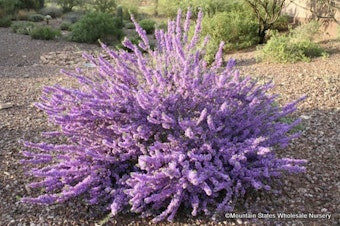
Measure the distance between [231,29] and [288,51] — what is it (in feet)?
7.37

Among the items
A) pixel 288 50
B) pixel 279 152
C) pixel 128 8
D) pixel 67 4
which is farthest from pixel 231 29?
pixel 67 4

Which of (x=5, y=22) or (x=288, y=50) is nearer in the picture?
(x=288, y=50)

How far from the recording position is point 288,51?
7.09 m

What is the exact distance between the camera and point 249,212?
282 centimetres

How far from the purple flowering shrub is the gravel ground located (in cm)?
13

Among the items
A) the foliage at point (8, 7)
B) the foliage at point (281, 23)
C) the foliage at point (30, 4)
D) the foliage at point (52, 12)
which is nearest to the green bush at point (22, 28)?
the foliage at point (8, 7)

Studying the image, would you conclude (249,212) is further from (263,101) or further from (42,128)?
(42,128)

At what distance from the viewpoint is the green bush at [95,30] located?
11.7 meters

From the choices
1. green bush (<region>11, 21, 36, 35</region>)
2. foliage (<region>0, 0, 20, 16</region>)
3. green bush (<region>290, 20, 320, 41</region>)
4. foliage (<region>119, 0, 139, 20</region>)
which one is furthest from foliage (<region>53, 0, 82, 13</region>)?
green bush (<region>290, 20, 320, 41</region>)

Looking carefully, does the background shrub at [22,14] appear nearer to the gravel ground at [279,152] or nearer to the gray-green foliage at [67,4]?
the gray-green foliage at [67,4]

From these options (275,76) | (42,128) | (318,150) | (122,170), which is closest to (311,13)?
(275,76)

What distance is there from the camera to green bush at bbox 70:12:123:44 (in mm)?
11734

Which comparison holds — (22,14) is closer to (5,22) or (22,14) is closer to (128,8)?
(5,22)

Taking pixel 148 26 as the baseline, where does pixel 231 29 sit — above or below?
above
